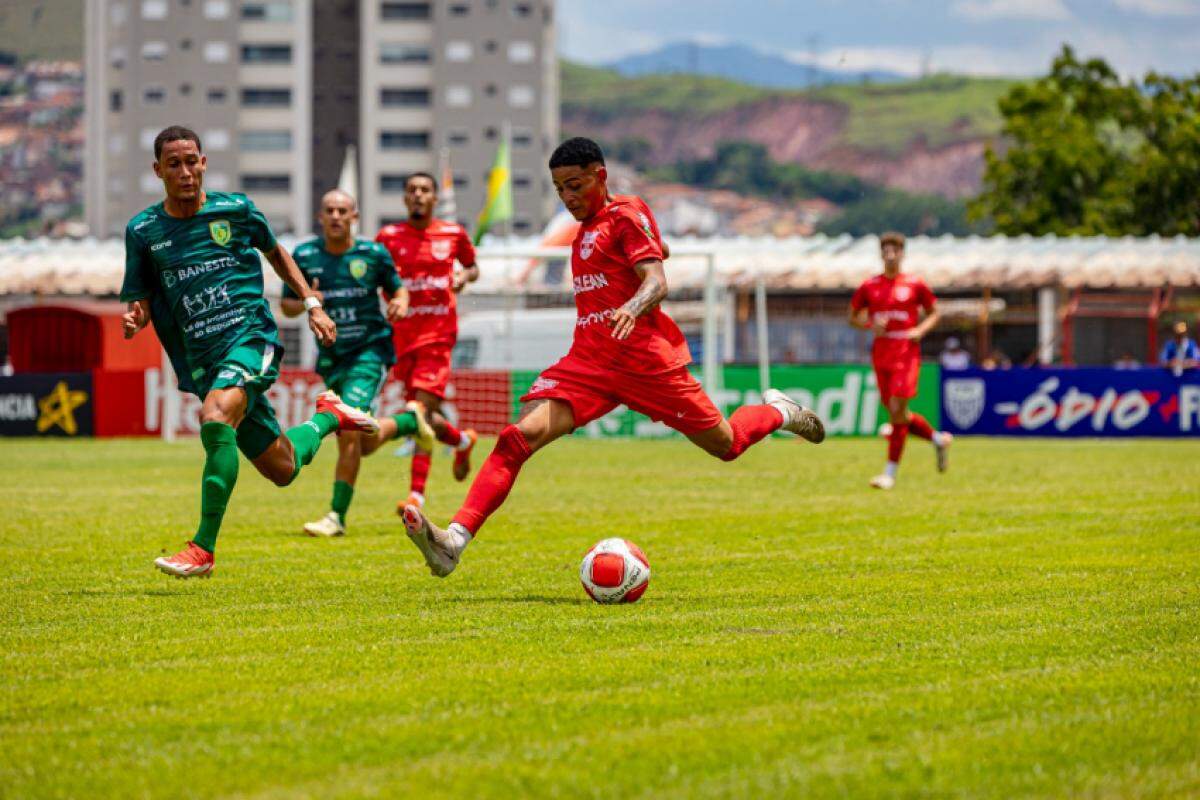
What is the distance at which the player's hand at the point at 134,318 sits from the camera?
27.8ft

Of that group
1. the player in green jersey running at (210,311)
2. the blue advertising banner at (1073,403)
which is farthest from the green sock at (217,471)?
the blue advertising banner at (1073,403)

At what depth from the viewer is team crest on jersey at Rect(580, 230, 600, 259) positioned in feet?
27.7

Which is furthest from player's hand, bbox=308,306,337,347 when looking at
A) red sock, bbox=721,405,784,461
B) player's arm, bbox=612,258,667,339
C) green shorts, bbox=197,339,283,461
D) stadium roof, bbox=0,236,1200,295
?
stadium roof, bbox=0,236,1200,295

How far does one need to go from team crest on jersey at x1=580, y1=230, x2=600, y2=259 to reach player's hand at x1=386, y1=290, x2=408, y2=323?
2906 millimetres

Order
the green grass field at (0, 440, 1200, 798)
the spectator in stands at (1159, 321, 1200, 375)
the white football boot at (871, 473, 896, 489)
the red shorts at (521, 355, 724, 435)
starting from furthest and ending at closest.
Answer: the spectator in stands at (1159, 321, 1200, 375) → the white football boot at (871, 473, 896, 489) → the red shorts at (521, 355, 724, 435) → the green grass field at (0, 440, 1200, 798)

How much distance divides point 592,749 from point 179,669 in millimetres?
1937

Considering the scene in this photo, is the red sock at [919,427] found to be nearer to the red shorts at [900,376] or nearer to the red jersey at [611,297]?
the red shorts at [900,376]

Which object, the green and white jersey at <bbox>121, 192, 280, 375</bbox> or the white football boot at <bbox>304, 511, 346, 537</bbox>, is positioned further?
the white football boot at <bbox>304, 511, 346, 537</bbox>

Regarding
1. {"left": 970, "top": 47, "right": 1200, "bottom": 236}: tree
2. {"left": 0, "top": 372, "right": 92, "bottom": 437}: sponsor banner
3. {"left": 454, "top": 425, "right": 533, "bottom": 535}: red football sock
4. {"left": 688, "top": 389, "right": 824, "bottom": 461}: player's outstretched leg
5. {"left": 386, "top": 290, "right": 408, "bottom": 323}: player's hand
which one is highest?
{"left": 970, "top": 47, "right": 1200, "bottom": 236}: tree

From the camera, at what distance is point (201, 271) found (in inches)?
342

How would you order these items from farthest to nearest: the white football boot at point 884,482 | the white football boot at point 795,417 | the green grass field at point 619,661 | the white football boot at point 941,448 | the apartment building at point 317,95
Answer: the apartment building at point 317,95
the white football boot at point 941,448
the white football boot at point 884,482
the white football boot at point 795,417
the green grass field at point 619,661

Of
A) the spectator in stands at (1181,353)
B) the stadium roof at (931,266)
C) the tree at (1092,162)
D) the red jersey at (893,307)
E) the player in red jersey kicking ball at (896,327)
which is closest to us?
the player in red jersey kicking ball at (896,327)

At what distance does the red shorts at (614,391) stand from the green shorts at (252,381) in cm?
138

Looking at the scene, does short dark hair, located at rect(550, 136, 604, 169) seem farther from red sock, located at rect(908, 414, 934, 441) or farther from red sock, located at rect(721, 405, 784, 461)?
red sock, located at rect(908, 414, 934, 441)
